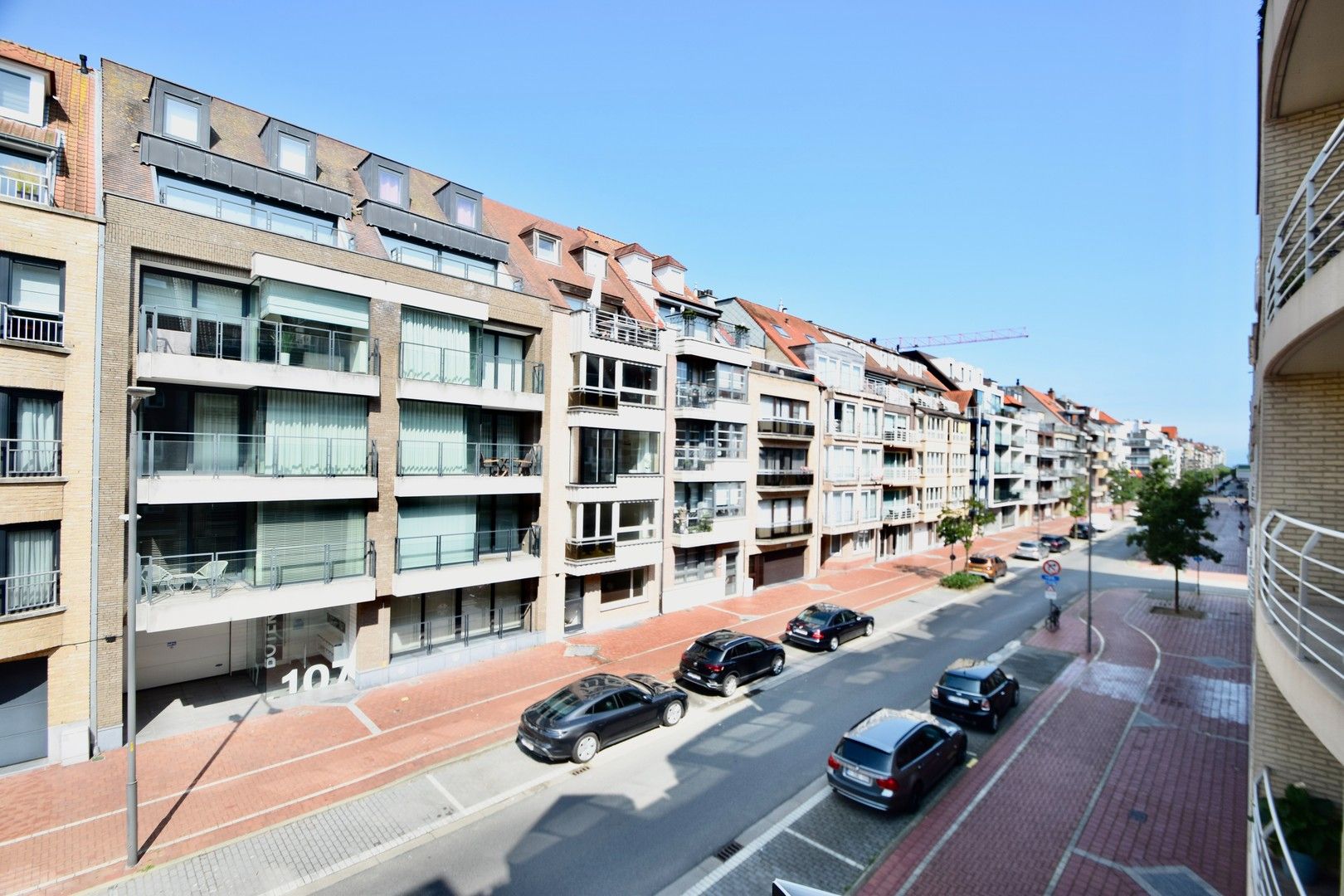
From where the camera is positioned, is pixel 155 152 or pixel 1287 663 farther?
pixel 155 152

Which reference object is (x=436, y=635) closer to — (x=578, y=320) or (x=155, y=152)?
(x=578, y=320)

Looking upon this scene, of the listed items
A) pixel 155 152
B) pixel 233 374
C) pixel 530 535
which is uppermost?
pixel 155 152

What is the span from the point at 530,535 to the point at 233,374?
389 inches

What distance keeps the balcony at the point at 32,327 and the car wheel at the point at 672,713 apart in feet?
50.1

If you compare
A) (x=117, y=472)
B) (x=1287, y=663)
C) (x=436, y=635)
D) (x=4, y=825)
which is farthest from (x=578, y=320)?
(x=1287, y=663)

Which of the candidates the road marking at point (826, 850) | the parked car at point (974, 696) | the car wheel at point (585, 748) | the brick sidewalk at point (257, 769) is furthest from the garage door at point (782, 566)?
the road marking at point (826, 850)

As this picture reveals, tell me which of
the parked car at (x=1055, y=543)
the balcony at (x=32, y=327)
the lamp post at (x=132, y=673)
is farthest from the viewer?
the parked car at (x=1055, y=543)

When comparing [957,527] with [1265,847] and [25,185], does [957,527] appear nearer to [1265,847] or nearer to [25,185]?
[1265,847]

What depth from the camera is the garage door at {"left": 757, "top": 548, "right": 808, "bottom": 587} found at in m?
31.8

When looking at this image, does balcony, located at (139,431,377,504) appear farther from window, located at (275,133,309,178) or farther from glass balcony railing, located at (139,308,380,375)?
window, located at (275,133,309,178)

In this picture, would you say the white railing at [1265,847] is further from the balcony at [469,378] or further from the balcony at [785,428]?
the balcony at [785,428]

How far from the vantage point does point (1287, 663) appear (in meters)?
5.13

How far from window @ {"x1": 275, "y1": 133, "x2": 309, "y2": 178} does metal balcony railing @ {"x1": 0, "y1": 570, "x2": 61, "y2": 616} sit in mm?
11756

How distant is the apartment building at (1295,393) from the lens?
17.9 feet
